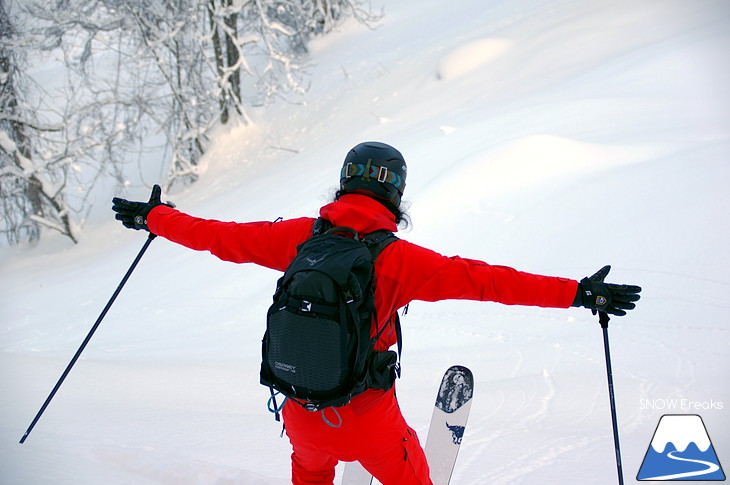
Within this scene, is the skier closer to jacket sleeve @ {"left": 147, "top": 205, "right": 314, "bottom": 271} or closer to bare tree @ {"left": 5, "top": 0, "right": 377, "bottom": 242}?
jacket sleeve @ {"left": 147, "top": 205, "right": 314, "bottom": 271}

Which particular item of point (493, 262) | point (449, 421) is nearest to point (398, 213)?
point (449, 421)

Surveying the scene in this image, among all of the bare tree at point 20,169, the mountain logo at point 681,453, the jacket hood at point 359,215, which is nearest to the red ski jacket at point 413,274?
the jacket hood at point 359,215

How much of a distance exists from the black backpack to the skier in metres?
0.08

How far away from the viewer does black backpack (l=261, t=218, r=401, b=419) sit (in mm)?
1740

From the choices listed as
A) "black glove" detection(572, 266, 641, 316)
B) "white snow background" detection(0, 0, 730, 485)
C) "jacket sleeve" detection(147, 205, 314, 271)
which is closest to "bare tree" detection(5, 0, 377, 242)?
"white snow background" detection(0, 0, 730, 485)

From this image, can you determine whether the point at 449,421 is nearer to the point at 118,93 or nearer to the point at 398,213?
the point at 398,213

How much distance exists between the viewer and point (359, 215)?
6.32 ft

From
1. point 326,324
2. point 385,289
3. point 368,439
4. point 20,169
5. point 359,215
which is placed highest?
point 20,169

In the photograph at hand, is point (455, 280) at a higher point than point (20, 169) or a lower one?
lower

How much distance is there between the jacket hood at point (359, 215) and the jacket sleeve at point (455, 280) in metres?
0.10

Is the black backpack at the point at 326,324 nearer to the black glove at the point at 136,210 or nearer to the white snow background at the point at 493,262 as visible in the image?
Result: the white snow background at the point at 493,262

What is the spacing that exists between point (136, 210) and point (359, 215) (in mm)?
1160

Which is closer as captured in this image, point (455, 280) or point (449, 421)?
point (455, 280)

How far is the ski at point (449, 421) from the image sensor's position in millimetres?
2477
